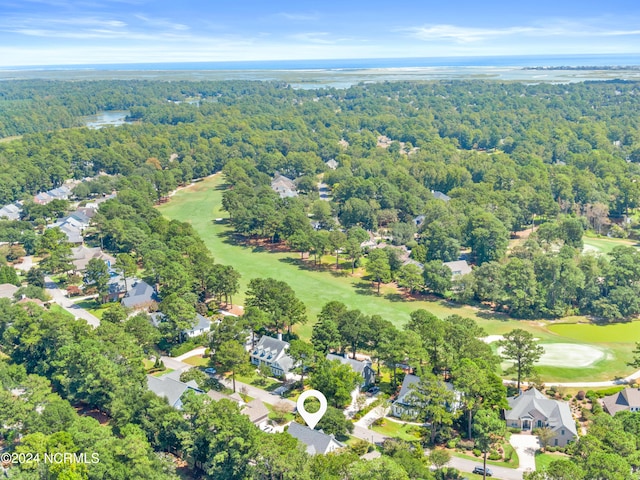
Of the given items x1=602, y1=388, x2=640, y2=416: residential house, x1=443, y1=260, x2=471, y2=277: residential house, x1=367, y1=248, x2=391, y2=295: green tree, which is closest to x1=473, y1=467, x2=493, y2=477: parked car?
x1=602, y1=388, x2=640, y2=416: residential house

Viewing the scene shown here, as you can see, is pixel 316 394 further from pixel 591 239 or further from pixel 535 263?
pixel 591 239

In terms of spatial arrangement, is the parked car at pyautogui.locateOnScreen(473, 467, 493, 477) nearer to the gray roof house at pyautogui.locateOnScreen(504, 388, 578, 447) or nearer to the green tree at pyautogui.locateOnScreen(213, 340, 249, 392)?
the gray roof house at pyautogui.locateOnScreen(504, 388, 578, 447)

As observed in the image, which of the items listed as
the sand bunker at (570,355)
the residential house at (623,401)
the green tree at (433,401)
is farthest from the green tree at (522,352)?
the green tree at (433,401)

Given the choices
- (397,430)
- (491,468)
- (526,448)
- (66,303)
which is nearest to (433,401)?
(397,430)

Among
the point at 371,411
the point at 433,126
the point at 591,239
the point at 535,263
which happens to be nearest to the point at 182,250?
the point at 371,411

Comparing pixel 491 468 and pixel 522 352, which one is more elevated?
pixel 522 352

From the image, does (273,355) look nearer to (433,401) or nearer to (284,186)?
(433,401)

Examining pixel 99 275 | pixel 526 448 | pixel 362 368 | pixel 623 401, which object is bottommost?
pixel 526 448
